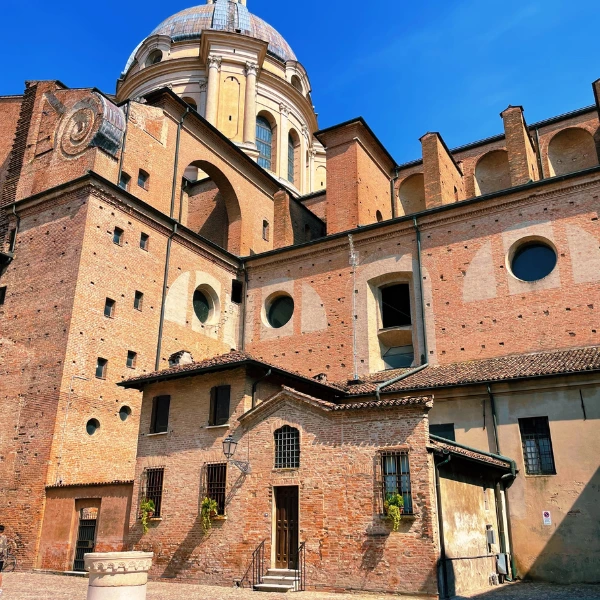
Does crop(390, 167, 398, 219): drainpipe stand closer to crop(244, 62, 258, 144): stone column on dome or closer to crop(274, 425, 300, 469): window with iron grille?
crop(244, 62, 258, 144): stone column on dome

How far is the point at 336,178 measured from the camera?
25.8 metres

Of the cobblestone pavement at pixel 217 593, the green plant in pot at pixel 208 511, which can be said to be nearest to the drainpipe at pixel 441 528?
the cobblestone pavement at pixel 217 593

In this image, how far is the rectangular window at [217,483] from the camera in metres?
14.2

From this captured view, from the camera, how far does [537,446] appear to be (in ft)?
50.1

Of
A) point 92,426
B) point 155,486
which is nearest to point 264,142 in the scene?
point 92,426

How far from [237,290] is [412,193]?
9682 mm

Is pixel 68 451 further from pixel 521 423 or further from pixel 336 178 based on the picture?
pixel 336 178

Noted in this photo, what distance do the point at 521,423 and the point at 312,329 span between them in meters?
8.87

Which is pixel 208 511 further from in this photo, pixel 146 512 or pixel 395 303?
pixel 395 303

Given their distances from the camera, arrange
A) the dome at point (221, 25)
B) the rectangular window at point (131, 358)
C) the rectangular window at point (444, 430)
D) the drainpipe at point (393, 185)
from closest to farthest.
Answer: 1. the rectangular window at point (444, 430)
2. the rectangular window at point (131, 358)
3. the drainpipe at point (393, 185)
4. the dome at point (221, 25)

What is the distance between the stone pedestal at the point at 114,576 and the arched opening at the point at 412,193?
79.1 feet

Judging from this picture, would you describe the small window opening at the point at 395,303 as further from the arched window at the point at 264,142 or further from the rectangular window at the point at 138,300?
the arched window at the point at 264,142

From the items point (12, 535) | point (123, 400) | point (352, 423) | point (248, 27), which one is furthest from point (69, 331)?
point (248, 27)

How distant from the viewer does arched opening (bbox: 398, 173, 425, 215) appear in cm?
2912
